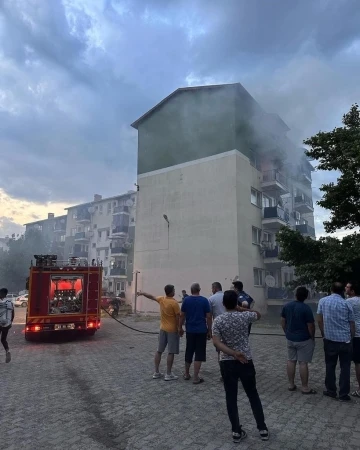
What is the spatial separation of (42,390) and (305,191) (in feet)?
89.4

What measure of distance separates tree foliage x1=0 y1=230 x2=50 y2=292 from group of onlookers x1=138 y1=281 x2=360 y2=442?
133 ft

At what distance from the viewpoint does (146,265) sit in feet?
72.4

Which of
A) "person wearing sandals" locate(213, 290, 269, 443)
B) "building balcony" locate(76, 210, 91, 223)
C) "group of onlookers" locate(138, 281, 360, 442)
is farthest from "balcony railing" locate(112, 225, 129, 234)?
"person wearing sandals" locate(213, 290, 269, 443)

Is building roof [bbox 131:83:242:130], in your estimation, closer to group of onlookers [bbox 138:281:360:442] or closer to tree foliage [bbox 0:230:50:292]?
group of onlookers [bbox 138:281:360:442]

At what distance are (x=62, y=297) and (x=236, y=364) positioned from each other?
8849 mm

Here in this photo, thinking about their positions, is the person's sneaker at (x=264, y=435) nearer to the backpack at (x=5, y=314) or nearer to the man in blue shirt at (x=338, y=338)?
the man in blue shirt at (x=338, y=338)

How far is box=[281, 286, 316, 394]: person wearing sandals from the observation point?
476 cm

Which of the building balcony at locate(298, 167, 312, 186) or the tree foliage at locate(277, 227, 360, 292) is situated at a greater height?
the building balcony at locate(298, 167, 312, 186)

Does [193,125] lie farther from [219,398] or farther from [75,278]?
[219,398]

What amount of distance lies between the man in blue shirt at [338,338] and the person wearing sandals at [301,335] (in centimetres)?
21

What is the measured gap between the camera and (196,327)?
18.2ft

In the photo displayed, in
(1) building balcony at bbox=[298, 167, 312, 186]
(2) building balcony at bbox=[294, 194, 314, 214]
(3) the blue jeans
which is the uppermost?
(1) building balcony at bbox=[298, 167, 312, 186]

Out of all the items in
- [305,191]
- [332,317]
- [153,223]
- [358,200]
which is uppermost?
[305,191]

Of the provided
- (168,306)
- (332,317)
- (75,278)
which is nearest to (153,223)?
(75,278)
